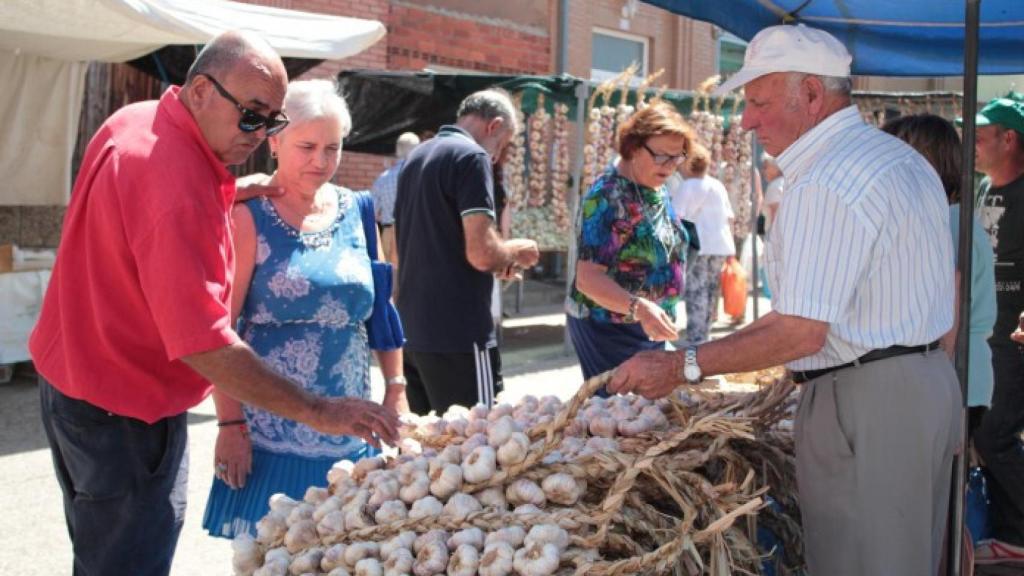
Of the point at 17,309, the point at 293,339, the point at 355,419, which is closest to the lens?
the point at 355,419

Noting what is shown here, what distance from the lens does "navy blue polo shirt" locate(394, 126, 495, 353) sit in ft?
12.7

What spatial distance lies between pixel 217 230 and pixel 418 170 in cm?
187

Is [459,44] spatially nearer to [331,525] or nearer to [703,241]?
[703,241]

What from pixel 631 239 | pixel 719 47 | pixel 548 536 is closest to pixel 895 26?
pixel 631 239

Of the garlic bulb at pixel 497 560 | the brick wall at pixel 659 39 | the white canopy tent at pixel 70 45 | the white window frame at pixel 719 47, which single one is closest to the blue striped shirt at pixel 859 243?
the garlic bulb at pixel 497 560

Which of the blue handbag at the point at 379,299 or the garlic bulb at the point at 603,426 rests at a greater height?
the blue handbag at the point at 379,299

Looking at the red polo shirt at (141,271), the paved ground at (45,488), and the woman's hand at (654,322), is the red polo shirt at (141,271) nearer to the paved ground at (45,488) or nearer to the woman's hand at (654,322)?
the woman's hand at (654,322)

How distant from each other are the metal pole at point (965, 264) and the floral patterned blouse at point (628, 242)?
1484 millimetres

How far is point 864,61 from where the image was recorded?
397 cm

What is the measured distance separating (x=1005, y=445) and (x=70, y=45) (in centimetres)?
674

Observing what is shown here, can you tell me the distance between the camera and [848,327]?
7.63 feet

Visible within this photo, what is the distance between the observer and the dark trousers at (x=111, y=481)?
2.34 metres

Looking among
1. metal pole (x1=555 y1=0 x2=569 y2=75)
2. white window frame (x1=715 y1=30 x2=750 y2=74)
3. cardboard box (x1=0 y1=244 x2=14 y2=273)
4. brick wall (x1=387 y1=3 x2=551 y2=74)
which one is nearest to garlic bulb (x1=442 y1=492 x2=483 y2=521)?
cardboard box (x1=0 y1=244 x2=14 y2=273)

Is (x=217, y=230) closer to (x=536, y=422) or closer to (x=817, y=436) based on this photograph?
(x=536, y=422)
